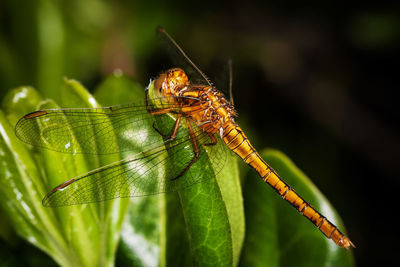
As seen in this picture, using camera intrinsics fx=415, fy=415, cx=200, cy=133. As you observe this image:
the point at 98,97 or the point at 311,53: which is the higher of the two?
the point at 311,53

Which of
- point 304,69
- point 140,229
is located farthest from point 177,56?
point 304,69

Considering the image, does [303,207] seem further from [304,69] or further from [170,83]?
[304,69]

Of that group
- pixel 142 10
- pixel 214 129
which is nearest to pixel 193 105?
pixel 214 129

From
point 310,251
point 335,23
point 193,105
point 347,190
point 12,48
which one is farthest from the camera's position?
point 335,23

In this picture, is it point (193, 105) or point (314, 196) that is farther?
point (193, 105)

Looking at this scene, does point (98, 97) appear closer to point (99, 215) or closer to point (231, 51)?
point (99, 215)

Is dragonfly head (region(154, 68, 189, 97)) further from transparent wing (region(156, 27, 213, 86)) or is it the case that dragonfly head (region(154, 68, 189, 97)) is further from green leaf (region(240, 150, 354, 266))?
green leaf (region(240, 150, 354, 266))

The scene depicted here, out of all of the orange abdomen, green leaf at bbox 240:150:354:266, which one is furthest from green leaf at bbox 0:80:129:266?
the orange abdomen

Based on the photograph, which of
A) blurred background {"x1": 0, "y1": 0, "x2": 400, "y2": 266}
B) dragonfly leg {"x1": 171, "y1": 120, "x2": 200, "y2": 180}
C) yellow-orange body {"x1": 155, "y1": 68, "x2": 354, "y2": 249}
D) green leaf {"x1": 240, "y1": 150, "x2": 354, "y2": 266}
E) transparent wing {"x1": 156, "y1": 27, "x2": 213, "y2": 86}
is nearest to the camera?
dragonfly leg {"x1": 171, "y1": 120, "x2": 200, "y2": 180}
